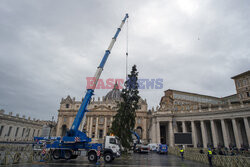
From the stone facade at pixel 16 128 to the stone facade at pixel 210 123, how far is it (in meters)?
58.8


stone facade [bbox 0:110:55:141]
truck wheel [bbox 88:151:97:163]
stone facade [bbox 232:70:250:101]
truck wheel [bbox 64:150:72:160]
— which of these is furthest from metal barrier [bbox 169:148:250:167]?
stone facade [bbox 0:110:55:141]

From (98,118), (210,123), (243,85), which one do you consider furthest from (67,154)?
(98,118)

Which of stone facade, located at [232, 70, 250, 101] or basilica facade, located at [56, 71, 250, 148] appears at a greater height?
stone facade, located at [232, 70, 250, 101]

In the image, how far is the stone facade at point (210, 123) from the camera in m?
37.6

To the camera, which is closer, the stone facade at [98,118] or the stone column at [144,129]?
the stone column at [144,129]

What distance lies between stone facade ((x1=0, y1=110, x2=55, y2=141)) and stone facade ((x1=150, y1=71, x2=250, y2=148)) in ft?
193

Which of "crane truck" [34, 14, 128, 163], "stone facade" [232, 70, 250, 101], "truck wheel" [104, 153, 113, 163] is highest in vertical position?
"stone facade" [232, 70, 250, 101]

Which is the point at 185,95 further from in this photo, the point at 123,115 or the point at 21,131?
the point at 21,131

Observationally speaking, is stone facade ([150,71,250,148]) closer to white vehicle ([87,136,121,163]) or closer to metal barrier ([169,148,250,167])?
metal barrier ([169,148,250,167])

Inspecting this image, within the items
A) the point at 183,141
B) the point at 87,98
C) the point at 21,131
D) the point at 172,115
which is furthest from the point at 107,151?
the point at 21,131

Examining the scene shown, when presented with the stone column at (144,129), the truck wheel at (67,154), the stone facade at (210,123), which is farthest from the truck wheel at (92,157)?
the stone column at (144,129)

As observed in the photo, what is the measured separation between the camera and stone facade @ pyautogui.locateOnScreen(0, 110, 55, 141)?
60622 mm

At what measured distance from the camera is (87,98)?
1986 cm

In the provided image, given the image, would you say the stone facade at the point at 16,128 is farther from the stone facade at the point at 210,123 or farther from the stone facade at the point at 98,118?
the stone facade at the point at 210,123
